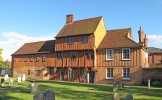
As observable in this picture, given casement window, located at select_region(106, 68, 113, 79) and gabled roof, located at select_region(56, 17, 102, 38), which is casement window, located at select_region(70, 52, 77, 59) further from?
casement window, located at select_region(106, 68, 113, 79)

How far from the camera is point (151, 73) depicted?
41031 millimetres

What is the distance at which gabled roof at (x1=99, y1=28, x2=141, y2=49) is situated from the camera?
144 ft

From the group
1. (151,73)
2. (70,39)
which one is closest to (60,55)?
(70,39)

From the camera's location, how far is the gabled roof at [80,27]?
49.0m

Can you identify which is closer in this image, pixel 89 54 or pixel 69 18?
pixel 89 54

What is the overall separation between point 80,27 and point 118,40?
9189 mm

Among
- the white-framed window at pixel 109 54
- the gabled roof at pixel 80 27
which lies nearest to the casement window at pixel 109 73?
the white-framed window at pixel 109 54

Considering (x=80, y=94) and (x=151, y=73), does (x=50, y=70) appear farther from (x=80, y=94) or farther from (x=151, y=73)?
(x=80, y=94)

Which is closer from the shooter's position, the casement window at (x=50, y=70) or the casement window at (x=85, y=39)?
the casement window at (x=85, y=39)

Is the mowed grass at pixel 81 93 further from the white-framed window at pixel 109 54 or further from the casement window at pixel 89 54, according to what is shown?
the casement window at pixel 89 54

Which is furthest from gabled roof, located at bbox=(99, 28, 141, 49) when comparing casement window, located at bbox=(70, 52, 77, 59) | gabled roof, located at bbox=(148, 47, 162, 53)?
gabled roof, located at bbox=(148, 47, 162, 53)

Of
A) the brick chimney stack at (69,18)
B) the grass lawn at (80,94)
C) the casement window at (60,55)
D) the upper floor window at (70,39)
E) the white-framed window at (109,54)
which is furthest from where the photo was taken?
the brick chimney stack at (69,18)

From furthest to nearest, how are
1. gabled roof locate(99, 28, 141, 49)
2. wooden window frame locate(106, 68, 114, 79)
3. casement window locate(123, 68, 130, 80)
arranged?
1. wooden window frame locate(106, 68, 114, 79)
2. gabled roof locate(99, 28, 141, 49)
3. casement window locate(123, 68, 130, 80)

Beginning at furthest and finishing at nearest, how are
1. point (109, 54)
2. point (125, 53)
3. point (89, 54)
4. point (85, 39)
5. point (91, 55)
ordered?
1. point (85, 39)
2. point (89, 54)
3. point (91, 55)
4. point (109, 54)
5. point (125, 53)
